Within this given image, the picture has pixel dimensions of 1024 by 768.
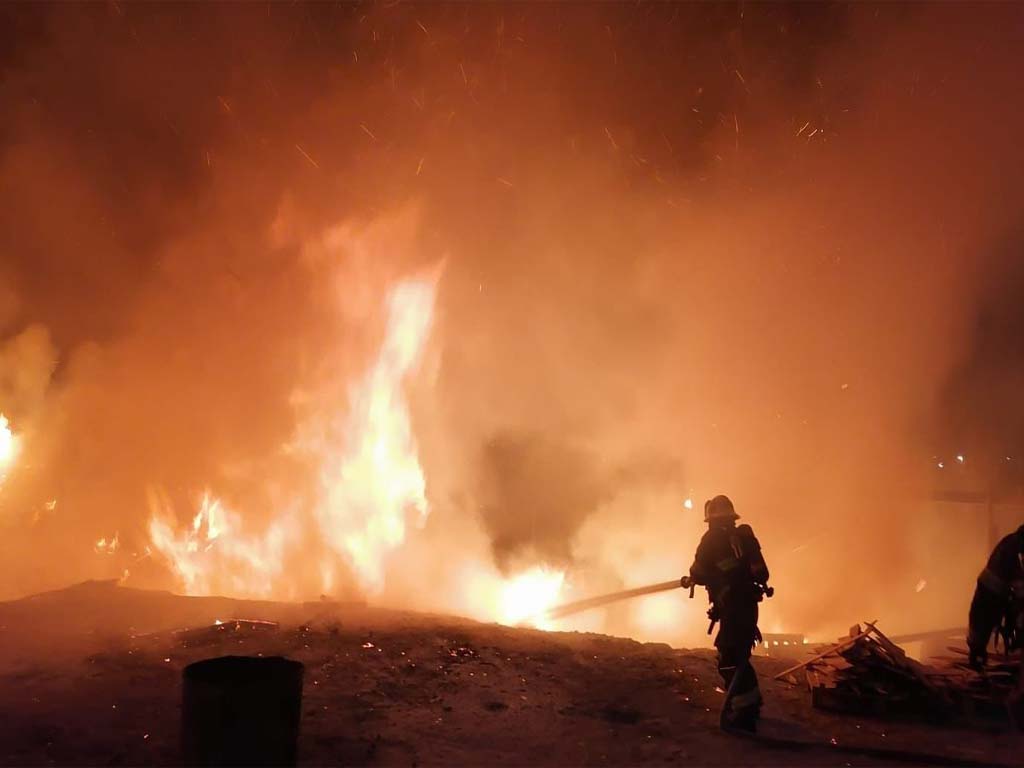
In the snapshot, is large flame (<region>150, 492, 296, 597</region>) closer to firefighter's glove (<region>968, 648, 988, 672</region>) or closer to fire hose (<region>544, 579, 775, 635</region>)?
fire hose (<region>544, 579, 775, 635</region>)

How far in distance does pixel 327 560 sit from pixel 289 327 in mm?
4498

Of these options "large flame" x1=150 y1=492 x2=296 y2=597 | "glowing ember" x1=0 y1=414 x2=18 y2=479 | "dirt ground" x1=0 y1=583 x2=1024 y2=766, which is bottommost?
"dirt ground" x1=0 y1=583 x2=1024 y2=766

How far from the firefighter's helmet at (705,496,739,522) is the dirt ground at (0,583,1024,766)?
1543 millimetres

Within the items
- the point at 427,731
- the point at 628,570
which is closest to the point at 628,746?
the point at 427,731

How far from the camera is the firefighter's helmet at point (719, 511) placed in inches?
232

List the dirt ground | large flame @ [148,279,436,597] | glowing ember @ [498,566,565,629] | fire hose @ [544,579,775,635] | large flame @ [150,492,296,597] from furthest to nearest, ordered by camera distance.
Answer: glowing ember @ [498,566,565,629], large flame @ [148,279,436,597], large flame @ [150,492,296,597], fire hose @ [544,579,775,635], the dirt ground

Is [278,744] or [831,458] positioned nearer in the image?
[278,744]

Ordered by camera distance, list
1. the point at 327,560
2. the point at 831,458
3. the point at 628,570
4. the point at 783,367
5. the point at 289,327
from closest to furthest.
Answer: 1. the point at 327,560
2. the point at 289,327
3. the point at 783,367
4. the point at 831,458
5. the point at 628,570

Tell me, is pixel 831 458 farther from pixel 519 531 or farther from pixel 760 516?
pixel 519 531

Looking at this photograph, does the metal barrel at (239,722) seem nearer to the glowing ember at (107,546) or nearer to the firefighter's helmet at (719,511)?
the firefighter's helmet at (719,511)

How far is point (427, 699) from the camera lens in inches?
225

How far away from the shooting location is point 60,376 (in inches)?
642

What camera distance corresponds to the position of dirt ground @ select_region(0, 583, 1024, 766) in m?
4.75

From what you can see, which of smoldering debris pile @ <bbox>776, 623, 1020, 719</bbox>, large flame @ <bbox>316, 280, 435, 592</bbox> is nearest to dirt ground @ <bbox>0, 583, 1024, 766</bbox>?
smoldering debris pile @ <bbox>776, 623, 1020, 719</bbox>
